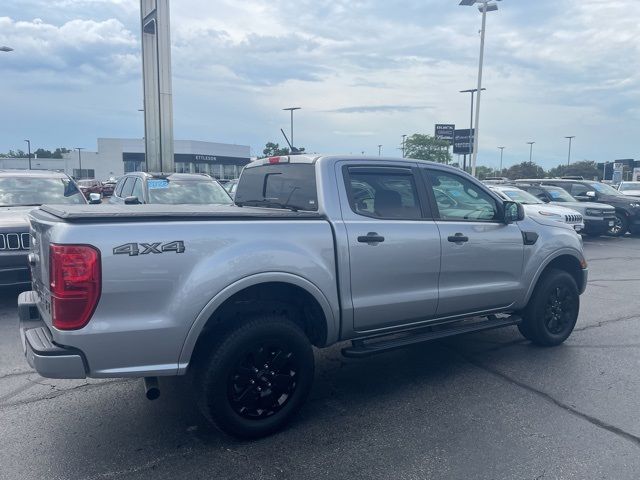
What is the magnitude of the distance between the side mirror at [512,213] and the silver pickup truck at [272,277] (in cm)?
2

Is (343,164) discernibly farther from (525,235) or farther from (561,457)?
(561,457)

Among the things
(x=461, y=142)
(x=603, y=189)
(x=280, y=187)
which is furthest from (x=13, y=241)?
(x=461, y=142)

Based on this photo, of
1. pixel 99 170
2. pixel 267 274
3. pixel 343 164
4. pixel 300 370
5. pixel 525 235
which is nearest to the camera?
pixel 267 274

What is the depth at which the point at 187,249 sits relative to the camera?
321 cm

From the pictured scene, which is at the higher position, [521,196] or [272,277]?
[521,196]

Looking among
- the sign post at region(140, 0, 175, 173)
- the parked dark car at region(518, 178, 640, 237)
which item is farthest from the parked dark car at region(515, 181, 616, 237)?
the sign post at region(140, 0, 175, 173)

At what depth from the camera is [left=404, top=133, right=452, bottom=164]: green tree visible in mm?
45500

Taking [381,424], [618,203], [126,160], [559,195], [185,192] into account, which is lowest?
[381,424]

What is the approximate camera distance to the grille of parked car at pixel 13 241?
6363 millimetres

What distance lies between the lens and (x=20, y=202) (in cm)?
779

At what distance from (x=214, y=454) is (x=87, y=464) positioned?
775mm

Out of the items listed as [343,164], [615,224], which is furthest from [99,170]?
[343,164]

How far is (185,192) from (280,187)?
18.6ft

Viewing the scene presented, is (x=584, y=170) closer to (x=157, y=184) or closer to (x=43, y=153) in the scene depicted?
(x=157, y=184)
